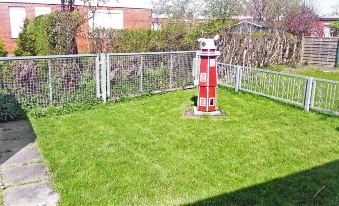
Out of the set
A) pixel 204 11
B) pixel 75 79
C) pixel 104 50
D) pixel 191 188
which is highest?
pixel 204 11

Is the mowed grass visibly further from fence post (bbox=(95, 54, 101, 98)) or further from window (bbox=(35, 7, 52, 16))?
window (bbox=(35, 7, 52, 16))

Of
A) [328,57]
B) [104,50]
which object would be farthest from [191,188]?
[328,57]

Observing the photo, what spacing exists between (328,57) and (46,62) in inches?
568

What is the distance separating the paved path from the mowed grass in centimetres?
14

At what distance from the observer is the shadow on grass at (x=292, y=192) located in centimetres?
361

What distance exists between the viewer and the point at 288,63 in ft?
52.5

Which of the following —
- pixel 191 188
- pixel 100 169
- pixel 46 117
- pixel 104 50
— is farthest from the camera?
pixel 104 50

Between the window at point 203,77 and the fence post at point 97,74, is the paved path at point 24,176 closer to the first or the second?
the fence post at point 97,74

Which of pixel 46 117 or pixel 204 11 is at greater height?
pixel 204 11

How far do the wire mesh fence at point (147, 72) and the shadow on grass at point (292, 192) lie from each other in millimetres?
5053

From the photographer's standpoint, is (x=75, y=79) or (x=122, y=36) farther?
(x=122, y=36)

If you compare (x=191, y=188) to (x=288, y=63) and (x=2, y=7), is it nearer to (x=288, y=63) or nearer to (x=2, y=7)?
(x=288, y=63)

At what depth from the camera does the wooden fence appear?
16719 millimetres

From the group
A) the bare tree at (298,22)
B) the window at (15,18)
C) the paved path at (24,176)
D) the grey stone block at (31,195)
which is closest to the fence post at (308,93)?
the paved path at (24,176)
